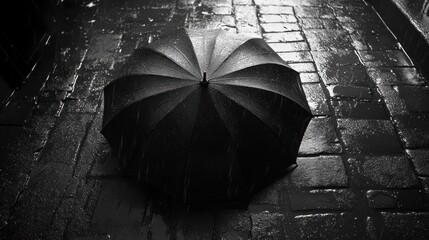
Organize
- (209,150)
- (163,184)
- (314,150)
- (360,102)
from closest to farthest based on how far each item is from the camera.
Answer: (209,150), (163,184), (314,150), (360,102)

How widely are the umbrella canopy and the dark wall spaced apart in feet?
7.87

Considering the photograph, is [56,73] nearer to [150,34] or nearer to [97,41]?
[97,41]

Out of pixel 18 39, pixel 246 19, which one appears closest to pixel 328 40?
pixel 246 19

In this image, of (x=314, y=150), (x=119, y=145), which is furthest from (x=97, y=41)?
(x=314, y=150)

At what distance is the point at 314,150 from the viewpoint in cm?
382

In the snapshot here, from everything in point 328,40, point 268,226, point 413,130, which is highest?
point 328,40

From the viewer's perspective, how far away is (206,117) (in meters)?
2.54

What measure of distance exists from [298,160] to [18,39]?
173 inches

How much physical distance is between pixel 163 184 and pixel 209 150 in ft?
2.06

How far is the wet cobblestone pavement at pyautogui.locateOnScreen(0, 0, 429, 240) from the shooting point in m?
3.23

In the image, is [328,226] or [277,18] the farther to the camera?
[277,18]

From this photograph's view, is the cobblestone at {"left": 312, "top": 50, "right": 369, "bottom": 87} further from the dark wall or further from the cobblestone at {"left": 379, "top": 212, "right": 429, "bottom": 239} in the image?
the dark wall

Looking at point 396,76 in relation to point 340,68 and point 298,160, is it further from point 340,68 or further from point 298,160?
point 298,160

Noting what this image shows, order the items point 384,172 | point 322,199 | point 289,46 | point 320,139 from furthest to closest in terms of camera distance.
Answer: point 289,46 < point 320,139 < point 384,172 < point 322,199
